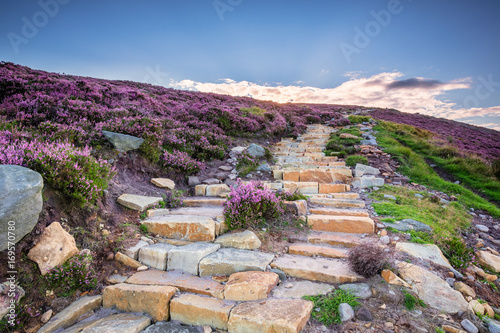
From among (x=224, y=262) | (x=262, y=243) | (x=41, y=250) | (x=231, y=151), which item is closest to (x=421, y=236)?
(x=262, y=243)

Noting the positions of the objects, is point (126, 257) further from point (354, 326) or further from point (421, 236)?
point (421, 236)

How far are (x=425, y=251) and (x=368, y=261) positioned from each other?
5.25ft

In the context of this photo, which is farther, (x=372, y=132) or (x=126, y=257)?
(x=372, y=132)

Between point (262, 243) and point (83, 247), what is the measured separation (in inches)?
123

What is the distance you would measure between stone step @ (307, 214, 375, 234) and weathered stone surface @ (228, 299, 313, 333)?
8.64 feet

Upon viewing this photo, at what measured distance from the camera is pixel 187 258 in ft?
13.3

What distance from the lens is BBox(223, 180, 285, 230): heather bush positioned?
4.91 meters

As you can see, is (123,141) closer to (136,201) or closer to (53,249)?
(136,201)

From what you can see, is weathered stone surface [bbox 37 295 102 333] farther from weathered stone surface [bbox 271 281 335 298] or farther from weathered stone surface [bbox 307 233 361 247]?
weathered stone surface [bbox 307 233 361 247]

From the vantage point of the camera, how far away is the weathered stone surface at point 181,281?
3.45 metres

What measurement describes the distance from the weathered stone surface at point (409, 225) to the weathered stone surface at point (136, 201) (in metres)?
5.58

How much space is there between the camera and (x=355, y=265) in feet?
12.1

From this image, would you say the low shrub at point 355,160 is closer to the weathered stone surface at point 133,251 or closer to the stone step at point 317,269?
the stone step at point 317,269

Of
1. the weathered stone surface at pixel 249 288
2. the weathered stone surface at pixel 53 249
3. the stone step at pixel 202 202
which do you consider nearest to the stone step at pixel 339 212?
the stone step at pixel 202 202
